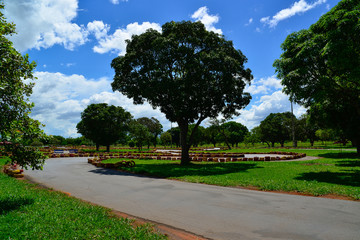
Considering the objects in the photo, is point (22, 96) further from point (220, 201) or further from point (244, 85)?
point (244, 85)

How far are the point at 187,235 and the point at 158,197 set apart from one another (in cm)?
400

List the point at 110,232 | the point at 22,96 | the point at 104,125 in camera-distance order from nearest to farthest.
A: the point at 110,232
the point at 22,96
the point at 104,125

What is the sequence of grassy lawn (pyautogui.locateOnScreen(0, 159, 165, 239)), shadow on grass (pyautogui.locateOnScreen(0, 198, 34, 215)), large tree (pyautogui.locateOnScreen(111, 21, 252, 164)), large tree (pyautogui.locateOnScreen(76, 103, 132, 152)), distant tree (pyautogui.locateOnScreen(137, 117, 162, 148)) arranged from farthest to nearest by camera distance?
1. distant tree (pyautogui.locateOnScreen(137, 117, 162, 148))
2. large tree (pyautogui.locateOnScreen(76, 103, 132, 152))
3. large tree (pyautogui.locateOnScreen(111, 21, 252, 164))
4. shadow on grass (pyautogui.locateOnScreen(0, 198, 34, 215))
5. grassy lawn (pyautogui.locateOnScreen(0, 159, 165, 239))

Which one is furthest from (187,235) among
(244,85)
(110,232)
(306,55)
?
(244,85)

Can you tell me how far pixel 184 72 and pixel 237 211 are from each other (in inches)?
700

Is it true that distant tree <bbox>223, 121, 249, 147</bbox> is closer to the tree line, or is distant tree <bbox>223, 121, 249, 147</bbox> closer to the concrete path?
the tree line

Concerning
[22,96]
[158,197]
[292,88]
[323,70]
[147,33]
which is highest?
[147,33]

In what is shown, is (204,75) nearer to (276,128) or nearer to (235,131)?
(276,128)

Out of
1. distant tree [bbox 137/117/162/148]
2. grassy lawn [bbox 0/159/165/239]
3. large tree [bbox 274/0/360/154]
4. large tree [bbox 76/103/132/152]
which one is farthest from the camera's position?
distant tree [bbox 137/117/162/148]

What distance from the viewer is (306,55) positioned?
44.7ft

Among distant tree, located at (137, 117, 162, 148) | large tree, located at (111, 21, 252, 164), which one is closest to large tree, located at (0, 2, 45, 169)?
large tree, located at (111, 21, 252, 164)

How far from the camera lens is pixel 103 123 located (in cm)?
5272

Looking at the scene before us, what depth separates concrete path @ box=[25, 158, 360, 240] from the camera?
5.29 meters

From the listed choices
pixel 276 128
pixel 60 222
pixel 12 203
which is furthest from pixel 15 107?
pixel 276 128
